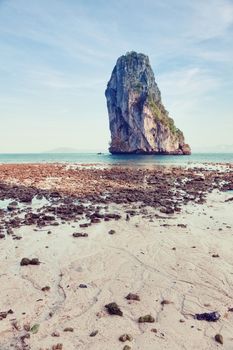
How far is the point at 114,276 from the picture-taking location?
1259 cm

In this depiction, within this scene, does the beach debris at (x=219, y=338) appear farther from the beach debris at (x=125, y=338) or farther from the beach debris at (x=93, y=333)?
the beach debris at (x=93, y=333)

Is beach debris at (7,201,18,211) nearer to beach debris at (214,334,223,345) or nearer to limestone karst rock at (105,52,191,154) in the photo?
beach debris at (214,334,223,345)

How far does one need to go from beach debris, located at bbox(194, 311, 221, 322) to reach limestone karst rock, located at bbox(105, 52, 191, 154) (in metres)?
154

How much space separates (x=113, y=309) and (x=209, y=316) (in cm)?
264

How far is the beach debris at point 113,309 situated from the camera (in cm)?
974

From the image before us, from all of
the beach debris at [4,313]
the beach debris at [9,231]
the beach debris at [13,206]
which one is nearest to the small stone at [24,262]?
the beach debris at [4,313]

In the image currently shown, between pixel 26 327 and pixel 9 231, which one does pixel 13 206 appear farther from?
pixel 26 327

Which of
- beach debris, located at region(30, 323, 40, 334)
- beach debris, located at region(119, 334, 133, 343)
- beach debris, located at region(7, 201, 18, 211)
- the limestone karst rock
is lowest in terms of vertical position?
beach debris, located at region(119, 334, 133, 343)

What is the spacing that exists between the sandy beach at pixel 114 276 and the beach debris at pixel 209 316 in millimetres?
118

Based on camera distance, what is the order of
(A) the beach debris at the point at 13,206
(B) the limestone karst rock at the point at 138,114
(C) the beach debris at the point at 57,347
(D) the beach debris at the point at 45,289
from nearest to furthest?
1. (C) the beach debris at the point at 57,347
2. (D) the beach debris at the point at 45,289
3. (A) the beach debris at the point at 13,206
4. (B) the limestone karst rock at the point at 138,114

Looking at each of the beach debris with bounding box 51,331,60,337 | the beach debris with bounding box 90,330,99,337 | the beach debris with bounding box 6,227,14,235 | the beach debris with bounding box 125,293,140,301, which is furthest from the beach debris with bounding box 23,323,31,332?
the beach debris with bounding box 6,227,14,235

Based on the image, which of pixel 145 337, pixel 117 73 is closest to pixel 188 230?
pixel 145 337

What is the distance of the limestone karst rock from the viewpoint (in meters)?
165

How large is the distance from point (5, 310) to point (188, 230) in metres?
11.8
